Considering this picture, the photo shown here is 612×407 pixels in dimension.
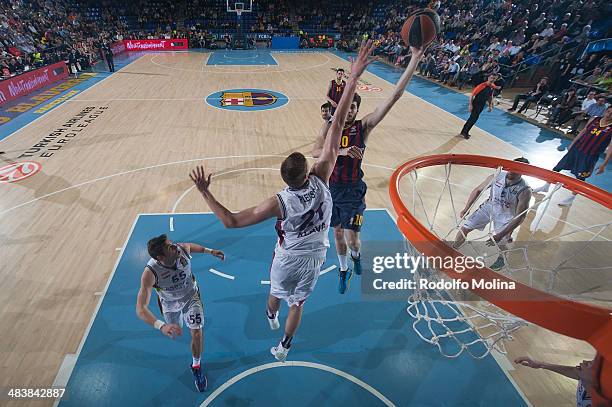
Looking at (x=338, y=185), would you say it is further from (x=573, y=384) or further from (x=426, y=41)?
(x=573, y=384)

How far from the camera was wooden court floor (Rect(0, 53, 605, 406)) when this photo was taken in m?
3.97

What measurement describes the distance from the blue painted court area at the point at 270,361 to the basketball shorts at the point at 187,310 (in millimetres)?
664

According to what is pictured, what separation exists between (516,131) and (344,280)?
9.07 meters

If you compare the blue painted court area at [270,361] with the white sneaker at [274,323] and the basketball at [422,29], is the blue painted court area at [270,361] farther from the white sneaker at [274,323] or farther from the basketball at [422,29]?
the basketball at [422,29]

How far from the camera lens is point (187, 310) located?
3295 mm

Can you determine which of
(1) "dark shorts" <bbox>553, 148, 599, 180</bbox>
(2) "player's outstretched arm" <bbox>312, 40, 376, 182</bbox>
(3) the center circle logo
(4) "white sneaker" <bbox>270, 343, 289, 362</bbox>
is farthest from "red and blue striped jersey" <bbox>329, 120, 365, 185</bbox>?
(3) the center circle logo

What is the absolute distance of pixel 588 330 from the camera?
2.04 metres

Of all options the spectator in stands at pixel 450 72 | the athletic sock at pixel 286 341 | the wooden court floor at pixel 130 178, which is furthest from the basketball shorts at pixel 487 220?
the spectator in stands at pixel 450 72

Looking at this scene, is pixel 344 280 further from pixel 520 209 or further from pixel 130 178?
pixel 130 178

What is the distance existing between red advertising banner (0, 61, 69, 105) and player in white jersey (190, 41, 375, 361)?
13241 millimetres

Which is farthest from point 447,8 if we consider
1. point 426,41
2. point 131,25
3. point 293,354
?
point 293,354

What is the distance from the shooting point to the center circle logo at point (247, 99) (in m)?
12.3

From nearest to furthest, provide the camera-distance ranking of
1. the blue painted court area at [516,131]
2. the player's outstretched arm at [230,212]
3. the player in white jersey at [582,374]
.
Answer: the player's outstretched arm at [230,212] < the player in white jersey at [582,374] < the blue painted court area at [516,131]

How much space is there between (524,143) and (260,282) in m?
8.75
